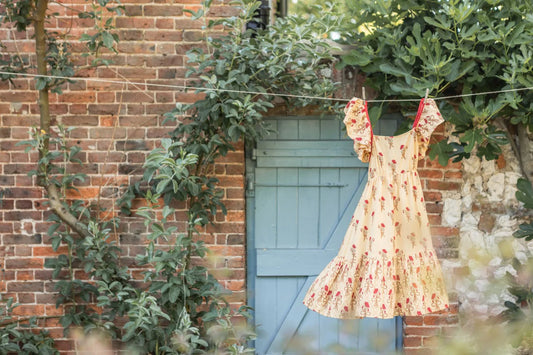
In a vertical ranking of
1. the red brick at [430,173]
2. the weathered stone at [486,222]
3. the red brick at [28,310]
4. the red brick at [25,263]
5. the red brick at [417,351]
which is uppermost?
the red brick at [430,173]

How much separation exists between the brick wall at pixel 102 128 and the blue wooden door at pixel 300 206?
20 centimetres

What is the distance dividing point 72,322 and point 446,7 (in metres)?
2.80

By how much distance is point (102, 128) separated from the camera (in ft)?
11.5

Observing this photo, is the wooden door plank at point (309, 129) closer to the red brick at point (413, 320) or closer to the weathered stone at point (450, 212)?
the weathered stone at point (450, 212)

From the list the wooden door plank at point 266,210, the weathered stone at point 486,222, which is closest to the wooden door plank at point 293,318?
the wooden door plank at point 266,210

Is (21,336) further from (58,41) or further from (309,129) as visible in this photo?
(309,129)

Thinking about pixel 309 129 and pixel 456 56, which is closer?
pixel 456 56

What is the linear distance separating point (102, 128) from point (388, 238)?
1.89 metres

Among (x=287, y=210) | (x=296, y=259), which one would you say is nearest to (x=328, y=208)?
(x=287, y=210)

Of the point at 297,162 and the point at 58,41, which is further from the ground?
the point at 58,41

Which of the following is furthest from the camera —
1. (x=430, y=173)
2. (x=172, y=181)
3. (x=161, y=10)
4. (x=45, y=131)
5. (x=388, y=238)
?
(x=430, y=173)

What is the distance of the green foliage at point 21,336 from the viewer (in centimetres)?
326

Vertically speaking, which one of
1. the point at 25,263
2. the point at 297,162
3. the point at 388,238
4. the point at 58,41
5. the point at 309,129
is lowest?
the point at 25,263

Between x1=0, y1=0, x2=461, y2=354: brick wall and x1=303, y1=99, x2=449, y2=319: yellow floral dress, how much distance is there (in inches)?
36.2
